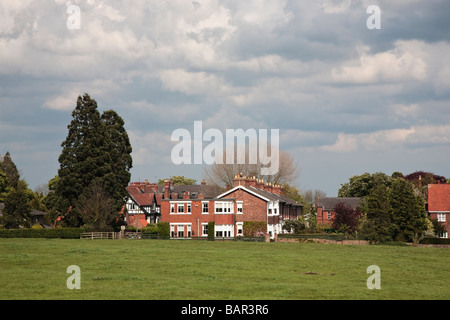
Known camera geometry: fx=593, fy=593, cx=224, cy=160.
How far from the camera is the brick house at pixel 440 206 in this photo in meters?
91.2

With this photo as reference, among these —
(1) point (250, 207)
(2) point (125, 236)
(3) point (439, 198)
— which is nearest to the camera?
(2) point (125, 236)

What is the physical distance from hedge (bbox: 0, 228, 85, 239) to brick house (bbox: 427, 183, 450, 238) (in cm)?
5338

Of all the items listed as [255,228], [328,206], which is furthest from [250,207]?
[328,206]

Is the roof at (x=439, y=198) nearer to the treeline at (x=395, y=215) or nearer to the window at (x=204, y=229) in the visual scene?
the treeline at (x=395, y=215)

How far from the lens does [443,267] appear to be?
40844 mm

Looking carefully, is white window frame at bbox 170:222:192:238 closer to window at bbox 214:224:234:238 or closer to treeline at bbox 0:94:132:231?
window at bbox 214:224:234:238

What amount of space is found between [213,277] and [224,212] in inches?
2238

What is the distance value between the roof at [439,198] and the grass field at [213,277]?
47759 mm

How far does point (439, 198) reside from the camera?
9262cm

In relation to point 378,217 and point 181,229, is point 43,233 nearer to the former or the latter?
point 181,229

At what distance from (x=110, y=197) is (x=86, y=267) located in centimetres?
4522

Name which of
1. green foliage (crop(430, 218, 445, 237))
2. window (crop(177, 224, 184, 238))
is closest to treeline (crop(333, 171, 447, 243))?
green foliage (crop(430, 218, 445, 237))

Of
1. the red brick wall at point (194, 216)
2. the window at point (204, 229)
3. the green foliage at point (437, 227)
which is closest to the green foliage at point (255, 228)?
the red brick wall at point (194, 216)

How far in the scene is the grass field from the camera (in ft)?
82.9
